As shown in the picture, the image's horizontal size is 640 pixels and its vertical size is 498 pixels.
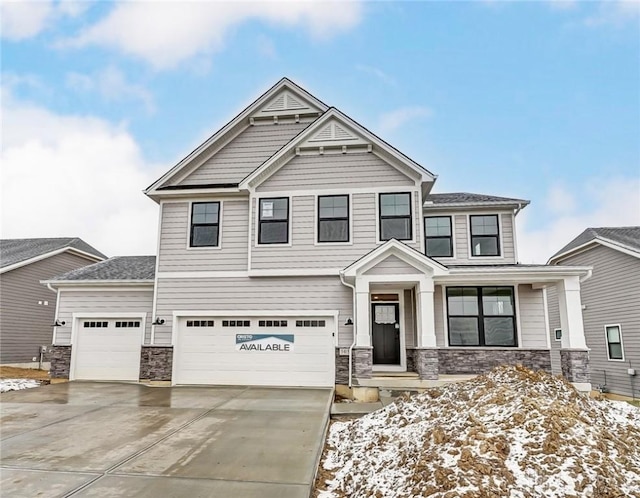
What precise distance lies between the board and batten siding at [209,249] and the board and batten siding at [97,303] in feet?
4.13

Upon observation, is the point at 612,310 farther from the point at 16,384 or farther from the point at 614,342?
the point at 16,384

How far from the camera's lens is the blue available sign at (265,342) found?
1107cm

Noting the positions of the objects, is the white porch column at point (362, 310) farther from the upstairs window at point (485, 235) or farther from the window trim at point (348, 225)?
the upstairs window at point (485, 235)

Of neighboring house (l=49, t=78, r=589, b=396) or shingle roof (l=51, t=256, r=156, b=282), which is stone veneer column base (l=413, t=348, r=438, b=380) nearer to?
neighboring house (l=49, t=78, r=589, b=396)

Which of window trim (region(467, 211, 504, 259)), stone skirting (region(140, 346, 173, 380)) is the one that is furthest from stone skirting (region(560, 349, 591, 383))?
stone skirting (region(140, 346, 173, 380))

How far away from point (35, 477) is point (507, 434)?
5.09m

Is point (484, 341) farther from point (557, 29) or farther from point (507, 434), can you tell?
point (557, 29)

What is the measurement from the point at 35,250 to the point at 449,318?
55.9ft

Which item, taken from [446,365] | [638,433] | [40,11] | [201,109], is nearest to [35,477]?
[638,433]

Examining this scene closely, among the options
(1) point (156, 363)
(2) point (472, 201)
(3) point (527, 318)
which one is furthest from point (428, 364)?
(1) point (156, 363)

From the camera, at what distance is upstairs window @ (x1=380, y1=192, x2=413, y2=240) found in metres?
11.0

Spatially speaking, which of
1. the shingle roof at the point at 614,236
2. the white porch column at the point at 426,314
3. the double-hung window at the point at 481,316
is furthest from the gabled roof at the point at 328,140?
the shingle roof at the point at 614,236

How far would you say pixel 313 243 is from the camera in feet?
36.7

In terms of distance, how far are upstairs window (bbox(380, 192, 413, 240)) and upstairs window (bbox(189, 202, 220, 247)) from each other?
472 centimetres
